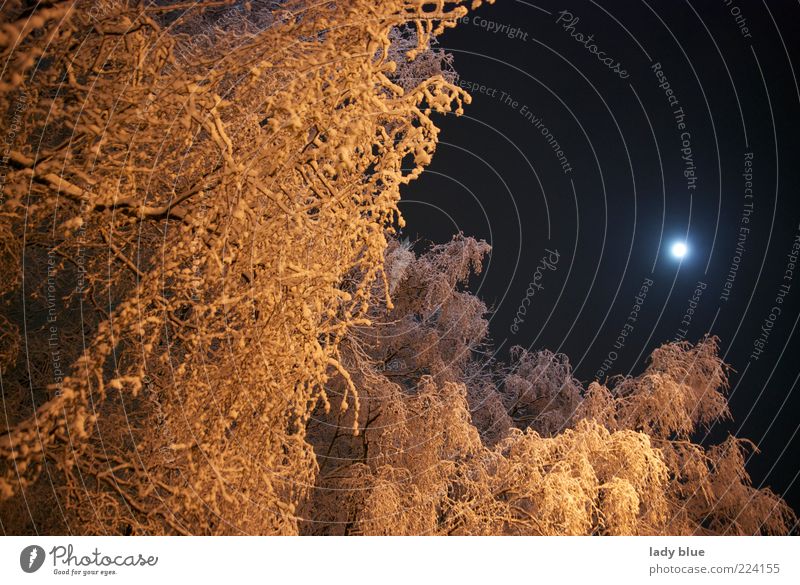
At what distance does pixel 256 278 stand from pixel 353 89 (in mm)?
827

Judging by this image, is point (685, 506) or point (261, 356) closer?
point (261, 356)

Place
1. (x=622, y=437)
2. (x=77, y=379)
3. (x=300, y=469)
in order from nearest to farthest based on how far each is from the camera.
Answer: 1. (x=77, y=379)
2. (x=300, y=469)
3. (x=622, y=437)

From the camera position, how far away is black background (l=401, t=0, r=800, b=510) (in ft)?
20.4

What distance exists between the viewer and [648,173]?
22.0 ft

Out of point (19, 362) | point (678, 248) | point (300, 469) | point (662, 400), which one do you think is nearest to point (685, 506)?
point (662, 400)

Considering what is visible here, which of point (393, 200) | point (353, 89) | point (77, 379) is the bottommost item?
point (77, 379)

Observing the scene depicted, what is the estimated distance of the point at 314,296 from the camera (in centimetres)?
255

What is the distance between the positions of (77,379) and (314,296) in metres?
0.90

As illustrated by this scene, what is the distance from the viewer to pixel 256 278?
2512 mm

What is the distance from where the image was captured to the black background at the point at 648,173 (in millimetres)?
6223

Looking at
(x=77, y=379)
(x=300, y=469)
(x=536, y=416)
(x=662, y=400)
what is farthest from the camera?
(x=536, y=416)

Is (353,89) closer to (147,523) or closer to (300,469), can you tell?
(300,469)
